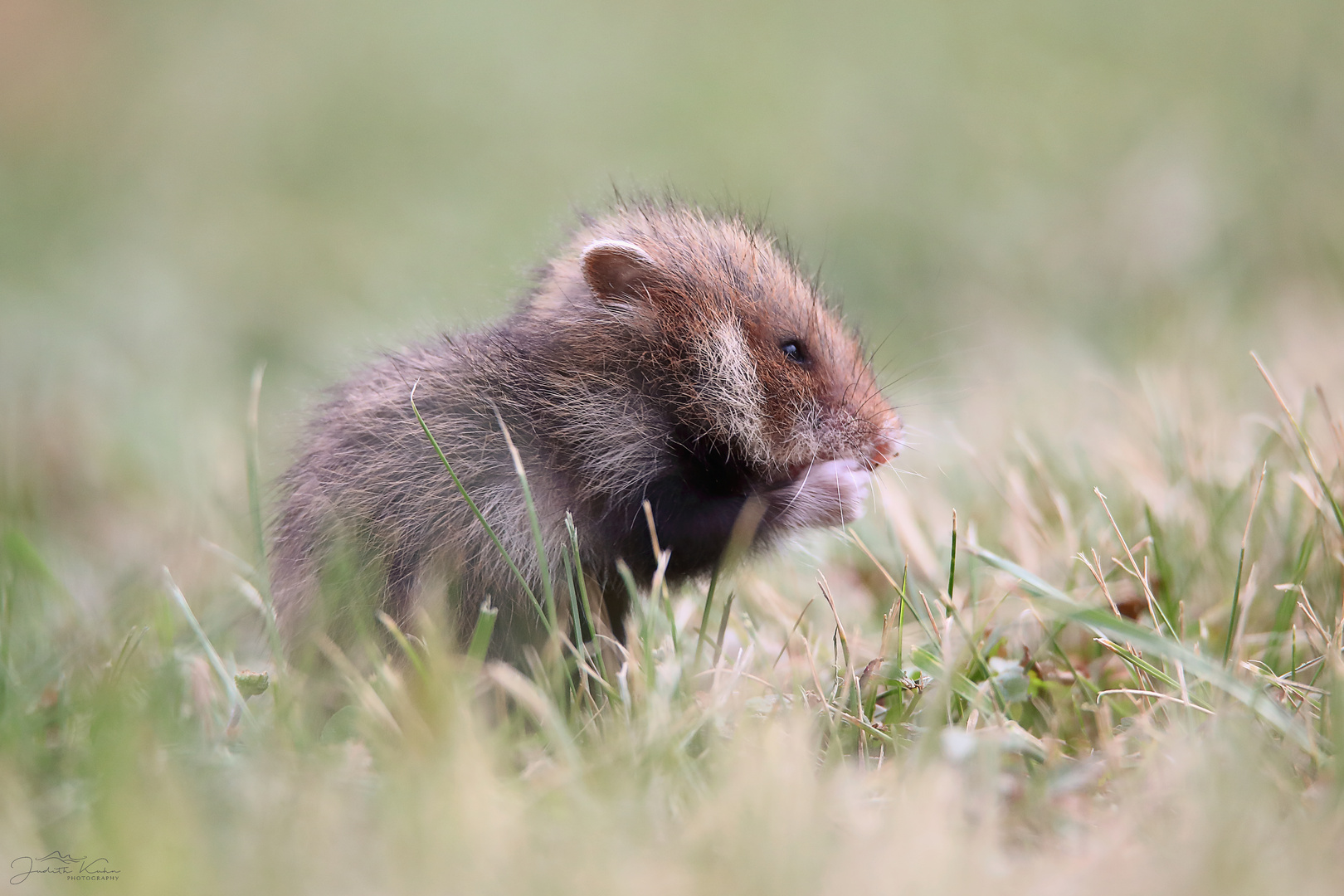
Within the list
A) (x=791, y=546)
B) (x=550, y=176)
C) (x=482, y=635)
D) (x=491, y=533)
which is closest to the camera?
(x=482, y=635)

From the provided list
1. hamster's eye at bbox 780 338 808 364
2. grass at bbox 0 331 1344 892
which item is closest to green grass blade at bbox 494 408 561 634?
grass at bbox 0 331 1344 892

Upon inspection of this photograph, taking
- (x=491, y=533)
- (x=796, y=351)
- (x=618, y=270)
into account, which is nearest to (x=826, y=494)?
(x=796, y=351)

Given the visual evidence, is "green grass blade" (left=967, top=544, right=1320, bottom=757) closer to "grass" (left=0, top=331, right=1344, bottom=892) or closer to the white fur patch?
"grass" (left=0, top=331, right=1344, bottom=892)

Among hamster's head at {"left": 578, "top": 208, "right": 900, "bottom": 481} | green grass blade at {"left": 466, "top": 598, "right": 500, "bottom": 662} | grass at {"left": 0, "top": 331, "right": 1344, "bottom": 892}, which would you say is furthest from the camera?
hamster's head at {"left": 578, "top": 208, "right": 900, "bottom": 481}

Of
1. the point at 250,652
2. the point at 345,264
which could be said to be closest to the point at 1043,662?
the point at 250,652

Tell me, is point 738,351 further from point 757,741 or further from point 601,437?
point 757,741

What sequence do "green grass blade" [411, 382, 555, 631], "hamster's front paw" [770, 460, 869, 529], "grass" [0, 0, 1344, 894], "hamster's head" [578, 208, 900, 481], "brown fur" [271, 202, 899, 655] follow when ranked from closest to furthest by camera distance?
"grass" [0, 0, 1344, 894] → "green grass blade" [411, 382, 555, 631] → "brown fur" [271, 202, 899, 655] → "hamster's head" [578, 208, 900, 481] → "hamster's front paw" [770, 460, 869, 529]

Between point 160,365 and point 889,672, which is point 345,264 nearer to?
point 160,365

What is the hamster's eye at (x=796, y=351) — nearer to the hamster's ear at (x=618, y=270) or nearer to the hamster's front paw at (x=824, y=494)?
the hamster's front paw at (x=824, y=494)
